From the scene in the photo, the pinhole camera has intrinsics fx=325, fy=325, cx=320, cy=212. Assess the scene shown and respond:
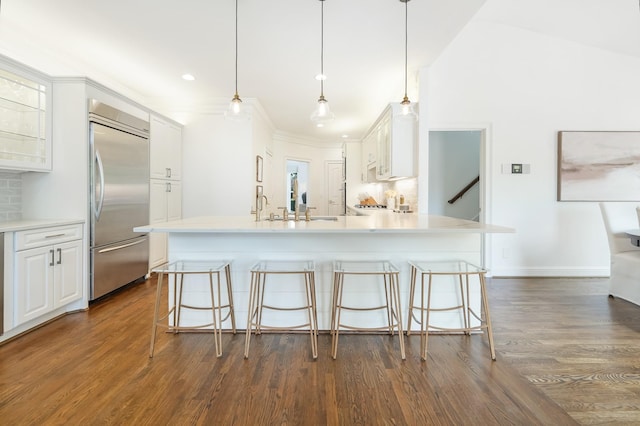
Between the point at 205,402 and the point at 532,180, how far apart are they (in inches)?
177

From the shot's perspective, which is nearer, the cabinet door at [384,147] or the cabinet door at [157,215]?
the cabinet door at [157,215]

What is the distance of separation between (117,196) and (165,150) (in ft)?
4.22

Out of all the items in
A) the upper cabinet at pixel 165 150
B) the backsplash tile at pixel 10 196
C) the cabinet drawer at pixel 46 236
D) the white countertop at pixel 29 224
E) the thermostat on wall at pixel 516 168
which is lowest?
the cabinet drawer at pixel 46 236

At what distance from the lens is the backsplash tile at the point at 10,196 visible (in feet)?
9.42

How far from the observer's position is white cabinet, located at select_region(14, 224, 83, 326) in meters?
2.44

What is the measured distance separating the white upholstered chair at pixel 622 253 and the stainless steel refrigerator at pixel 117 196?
5.23 meters

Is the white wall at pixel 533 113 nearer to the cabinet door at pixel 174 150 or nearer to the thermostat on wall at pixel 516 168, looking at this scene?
the thermostat on wall at pixel 516 168

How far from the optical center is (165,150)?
4.57 meters

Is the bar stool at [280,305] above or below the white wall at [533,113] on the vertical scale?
below

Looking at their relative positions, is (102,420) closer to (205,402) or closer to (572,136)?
(205,402)

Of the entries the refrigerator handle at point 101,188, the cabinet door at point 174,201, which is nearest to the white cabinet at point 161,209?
the cabinet door at point 174,201

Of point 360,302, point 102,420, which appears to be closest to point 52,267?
point 102,420

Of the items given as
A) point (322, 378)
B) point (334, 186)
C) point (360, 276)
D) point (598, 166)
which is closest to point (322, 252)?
point (360, 276)

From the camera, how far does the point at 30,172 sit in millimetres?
3041
